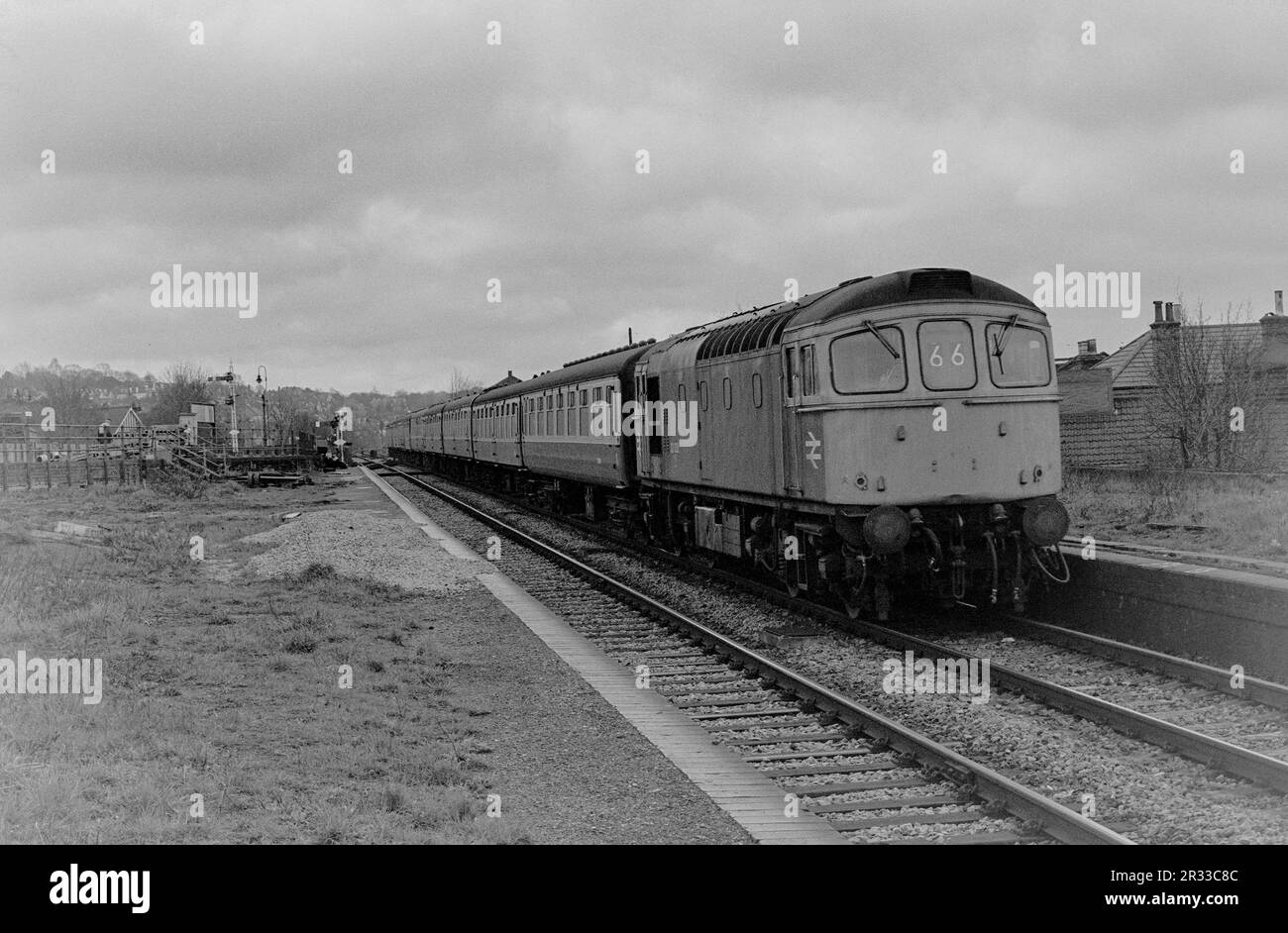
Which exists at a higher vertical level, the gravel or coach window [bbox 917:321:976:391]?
coach window [bbox 917:321:976:391]

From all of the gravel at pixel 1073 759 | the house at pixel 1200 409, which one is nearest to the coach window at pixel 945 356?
the gravel at pixel 1073 759

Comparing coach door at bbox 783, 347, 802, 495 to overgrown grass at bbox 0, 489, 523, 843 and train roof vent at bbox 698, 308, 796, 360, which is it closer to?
train roof vent at bbox 698, 308, 796, 360

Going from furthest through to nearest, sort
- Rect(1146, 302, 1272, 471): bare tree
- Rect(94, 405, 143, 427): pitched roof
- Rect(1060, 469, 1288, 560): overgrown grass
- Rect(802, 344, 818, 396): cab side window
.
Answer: Rect(94, 405, 143, 427): pitched roof
Rect(1146, 302, 1272, 471): bare tree
Rect(1060, 469, 1288, 560): overgrown grass
Rect(802, 344, 818, 396): cab side window

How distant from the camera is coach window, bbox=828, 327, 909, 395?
12336 mm

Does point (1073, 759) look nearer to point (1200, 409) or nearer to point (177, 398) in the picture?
point (1200, 409)

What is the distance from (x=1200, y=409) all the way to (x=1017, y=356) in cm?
2175

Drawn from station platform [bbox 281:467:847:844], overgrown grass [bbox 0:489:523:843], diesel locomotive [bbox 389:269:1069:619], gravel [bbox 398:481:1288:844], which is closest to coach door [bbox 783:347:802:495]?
diesel locomotive [bbox 389:269:1069:619]

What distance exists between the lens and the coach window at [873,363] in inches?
486

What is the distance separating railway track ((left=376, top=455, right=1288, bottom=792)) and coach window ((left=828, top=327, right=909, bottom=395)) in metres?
2.64

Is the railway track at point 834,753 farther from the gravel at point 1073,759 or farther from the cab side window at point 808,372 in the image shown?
the cab side window at point 808,372

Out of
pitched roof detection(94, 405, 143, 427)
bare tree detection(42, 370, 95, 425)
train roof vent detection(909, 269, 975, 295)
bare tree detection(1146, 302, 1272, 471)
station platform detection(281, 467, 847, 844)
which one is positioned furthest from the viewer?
pitched roof detection(94, 405, 143, 427)

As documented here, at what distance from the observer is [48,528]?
80.5ft

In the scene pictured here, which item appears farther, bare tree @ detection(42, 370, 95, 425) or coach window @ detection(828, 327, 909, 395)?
bare tree @ detection(42, 370, 95, 425)

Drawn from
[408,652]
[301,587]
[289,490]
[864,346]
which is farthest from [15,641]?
[289,490]
